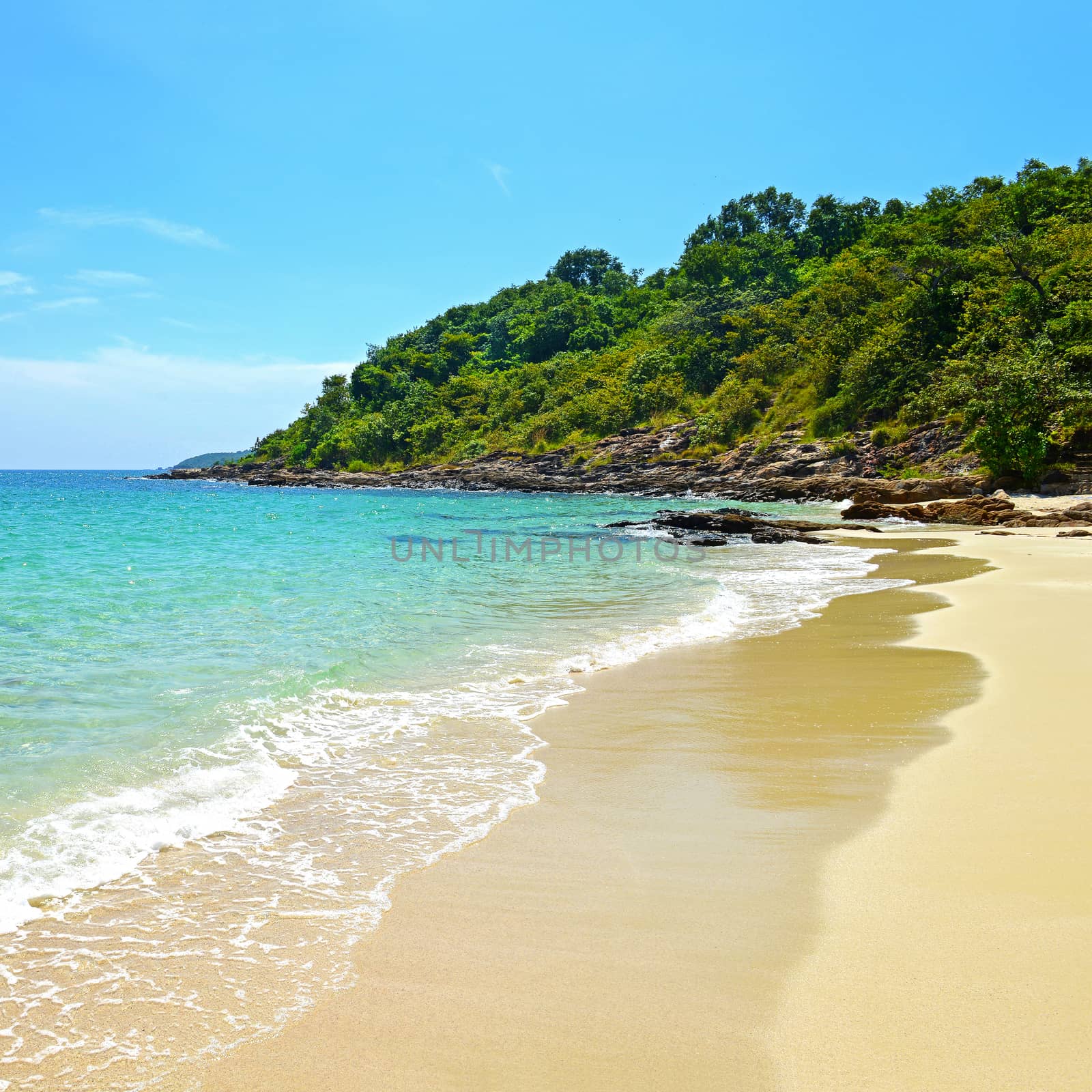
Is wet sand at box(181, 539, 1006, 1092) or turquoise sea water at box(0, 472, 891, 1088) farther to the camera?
turquoise sea water at box(0, 472, 891, 1088)

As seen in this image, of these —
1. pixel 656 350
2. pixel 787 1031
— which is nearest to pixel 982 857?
pixel 787 1031

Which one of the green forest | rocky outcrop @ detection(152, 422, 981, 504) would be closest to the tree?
the green forest

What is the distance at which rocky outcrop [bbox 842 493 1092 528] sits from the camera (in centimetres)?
2472

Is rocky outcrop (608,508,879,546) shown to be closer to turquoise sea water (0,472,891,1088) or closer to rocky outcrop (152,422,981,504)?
turquoise sea water (0,472,891,1088)

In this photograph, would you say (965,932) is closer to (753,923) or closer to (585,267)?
(753,923)

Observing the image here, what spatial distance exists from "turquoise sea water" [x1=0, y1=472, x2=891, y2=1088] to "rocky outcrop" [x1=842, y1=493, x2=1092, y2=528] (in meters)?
10.9

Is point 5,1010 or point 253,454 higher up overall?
point 253,454

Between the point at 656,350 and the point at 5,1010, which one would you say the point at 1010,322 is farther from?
the point at 5,1010

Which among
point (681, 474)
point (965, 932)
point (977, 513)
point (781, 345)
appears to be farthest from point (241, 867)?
point (781, 345)

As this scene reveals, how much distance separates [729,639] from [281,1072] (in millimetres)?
8484

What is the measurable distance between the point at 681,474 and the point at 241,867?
58392 mm

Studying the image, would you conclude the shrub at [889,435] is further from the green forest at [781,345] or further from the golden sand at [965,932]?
the golden sand at [965,932]

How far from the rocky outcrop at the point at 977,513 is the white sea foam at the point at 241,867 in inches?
912

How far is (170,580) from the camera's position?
51.6ft
